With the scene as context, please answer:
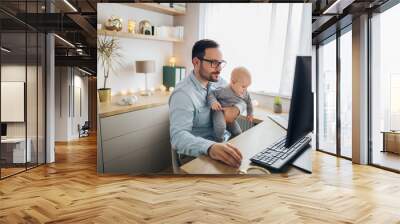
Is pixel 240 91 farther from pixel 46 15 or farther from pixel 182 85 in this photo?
pixel 46 15

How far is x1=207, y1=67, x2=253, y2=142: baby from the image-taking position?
18.2 feet

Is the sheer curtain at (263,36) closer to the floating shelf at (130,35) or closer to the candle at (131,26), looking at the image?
the floating shelf at (130,35)

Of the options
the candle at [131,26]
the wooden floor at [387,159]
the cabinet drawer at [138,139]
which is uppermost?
the candle at [131,26]

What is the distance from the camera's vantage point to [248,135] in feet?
18.4

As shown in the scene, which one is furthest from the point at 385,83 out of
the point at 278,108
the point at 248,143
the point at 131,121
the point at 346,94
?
the point at 131,121

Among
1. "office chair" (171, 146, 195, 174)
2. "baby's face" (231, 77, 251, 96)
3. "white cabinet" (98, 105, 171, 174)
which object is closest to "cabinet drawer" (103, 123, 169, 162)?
"white cabinet" (98, 105, 171, 174)

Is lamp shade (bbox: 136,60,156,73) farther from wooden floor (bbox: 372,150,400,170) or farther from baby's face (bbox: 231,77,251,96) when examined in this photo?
wooden floor (bbox: 372,150,400,170)

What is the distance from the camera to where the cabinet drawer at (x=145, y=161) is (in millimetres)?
5608

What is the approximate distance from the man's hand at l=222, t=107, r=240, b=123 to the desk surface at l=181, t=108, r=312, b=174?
0.27 meters

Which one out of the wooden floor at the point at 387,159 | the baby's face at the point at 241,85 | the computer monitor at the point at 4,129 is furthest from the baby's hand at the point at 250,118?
the computer monitor at the point at 4,129

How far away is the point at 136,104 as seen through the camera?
5.60 meters

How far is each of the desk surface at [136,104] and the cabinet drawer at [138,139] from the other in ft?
1.07

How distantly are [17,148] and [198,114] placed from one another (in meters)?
3.16

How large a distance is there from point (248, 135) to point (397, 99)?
2.65 meters
